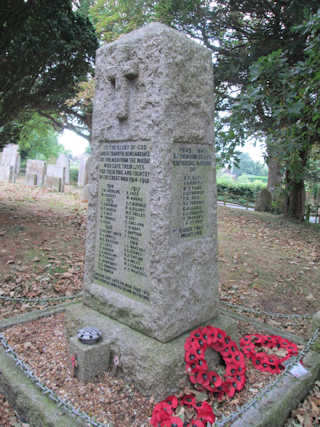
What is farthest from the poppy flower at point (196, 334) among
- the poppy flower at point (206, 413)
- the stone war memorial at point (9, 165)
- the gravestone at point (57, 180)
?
the stone war memorial at point (9, 165)

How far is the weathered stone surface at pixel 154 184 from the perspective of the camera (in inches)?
107

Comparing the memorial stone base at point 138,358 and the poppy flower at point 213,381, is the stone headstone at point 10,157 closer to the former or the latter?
the memorial stone base at point 138,358

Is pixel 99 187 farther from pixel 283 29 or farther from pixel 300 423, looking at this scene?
pixel 283 29

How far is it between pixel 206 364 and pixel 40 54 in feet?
22.9

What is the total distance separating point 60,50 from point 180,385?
284 inches

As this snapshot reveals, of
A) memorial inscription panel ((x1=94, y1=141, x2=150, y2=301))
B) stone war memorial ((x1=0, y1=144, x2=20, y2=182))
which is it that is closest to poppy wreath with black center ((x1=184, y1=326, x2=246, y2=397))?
memorial inscription panel ((x1=94, y1=141, x2=150, y2=301))

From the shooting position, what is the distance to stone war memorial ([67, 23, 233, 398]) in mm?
2688

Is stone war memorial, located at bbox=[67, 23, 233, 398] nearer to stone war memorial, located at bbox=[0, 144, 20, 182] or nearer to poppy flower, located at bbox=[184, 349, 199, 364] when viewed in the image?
poppy flower, located at bbox=[184, 349, 199, 364]

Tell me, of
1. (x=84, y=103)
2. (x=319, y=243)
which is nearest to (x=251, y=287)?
(x=319, y=243)

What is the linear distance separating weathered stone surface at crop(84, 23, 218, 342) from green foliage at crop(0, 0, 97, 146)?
4.42 m

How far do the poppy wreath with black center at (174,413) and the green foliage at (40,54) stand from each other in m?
6.94

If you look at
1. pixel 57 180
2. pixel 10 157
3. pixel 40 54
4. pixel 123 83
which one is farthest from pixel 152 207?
pixel 10 157

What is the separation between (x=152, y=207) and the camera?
278 cm

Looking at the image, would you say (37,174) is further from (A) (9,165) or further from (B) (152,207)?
(B) (152,207)
